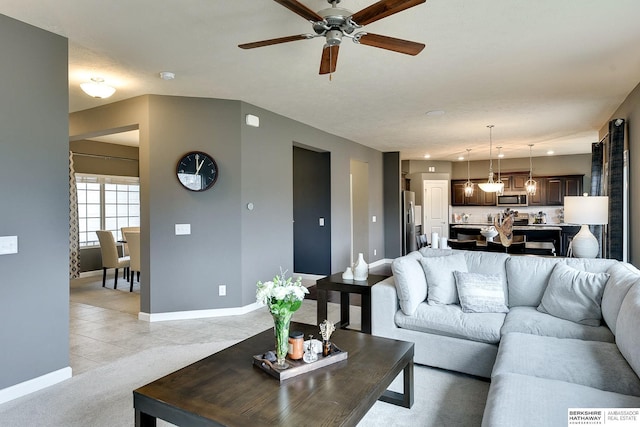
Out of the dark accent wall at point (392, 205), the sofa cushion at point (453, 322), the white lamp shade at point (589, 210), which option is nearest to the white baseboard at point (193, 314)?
the sofa cushion at point (453, 322)

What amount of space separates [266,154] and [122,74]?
1.90 m

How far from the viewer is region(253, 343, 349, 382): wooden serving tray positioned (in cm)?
185

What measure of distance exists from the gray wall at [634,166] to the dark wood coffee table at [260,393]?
3.60 metres

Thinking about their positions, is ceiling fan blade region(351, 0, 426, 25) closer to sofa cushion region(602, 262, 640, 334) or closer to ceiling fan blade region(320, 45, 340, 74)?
Result: ceiling fan blade region(320, 45, 340, 74)

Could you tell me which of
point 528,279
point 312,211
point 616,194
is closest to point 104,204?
point 312,211

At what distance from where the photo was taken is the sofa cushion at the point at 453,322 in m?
2.81

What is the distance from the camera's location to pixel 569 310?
2.79 m

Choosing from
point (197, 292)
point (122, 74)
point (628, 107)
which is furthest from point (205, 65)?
point (628, 107)

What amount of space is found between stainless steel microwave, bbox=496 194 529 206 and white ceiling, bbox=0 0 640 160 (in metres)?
4.56

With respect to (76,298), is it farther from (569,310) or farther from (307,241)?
(569,310)

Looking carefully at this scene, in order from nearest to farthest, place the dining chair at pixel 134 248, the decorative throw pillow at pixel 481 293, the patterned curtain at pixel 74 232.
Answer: the decorative throw pillow at pixel 481 293, the dining chair at pixel 134 248, the patterned curtain at pixel 74 232

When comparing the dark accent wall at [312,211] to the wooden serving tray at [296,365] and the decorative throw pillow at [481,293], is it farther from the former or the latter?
the wooden serving tray at [296,365]

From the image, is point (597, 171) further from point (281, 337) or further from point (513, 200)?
point (281, 337)

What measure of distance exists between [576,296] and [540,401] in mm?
1493
